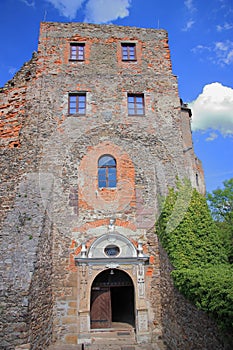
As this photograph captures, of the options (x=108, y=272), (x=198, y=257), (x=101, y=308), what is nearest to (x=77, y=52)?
(x=108, y=272)

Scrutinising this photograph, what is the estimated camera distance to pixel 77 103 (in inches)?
446

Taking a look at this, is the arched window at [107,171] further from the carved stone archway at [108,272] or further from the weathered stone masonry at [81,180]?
the carved stone archway at [108,272]

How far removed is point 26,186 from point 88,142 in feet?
9.77

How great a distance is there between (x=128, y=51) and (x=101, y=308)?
10923mm

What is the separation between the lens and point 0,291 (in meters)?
7.02

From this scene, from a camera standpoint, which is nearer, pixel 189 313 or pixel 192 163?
pixel 189 313

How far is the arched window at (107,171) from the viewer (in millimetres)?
10195

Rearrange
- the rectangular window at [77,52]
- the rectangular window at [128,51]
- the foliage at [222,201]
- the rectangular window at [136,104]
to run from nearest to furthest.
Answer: the rectangular window at [136,104] < the rectangular window at [77,52] < the rectangular window at [128,51] < the foliage at [222,201]

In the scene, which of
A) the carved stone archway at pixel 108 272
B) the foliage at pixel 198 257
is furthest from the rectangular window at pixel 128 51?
the carved stone archway at pixel 108 272

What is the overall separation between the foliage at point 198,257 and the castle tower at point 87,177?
128cm

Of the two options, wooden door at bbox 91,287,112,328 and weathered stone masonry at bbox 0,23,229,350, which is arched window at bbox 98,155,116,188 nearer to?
weathered stone masonry at bbox 0,23,229,350

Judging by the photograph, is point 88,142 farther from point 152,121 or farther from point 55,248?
point 55,248

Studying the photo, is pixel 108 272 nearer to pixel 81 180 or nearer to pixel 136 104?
pixel 81 180

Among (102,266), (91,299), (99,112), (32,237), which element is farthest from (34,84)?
(91,299)
